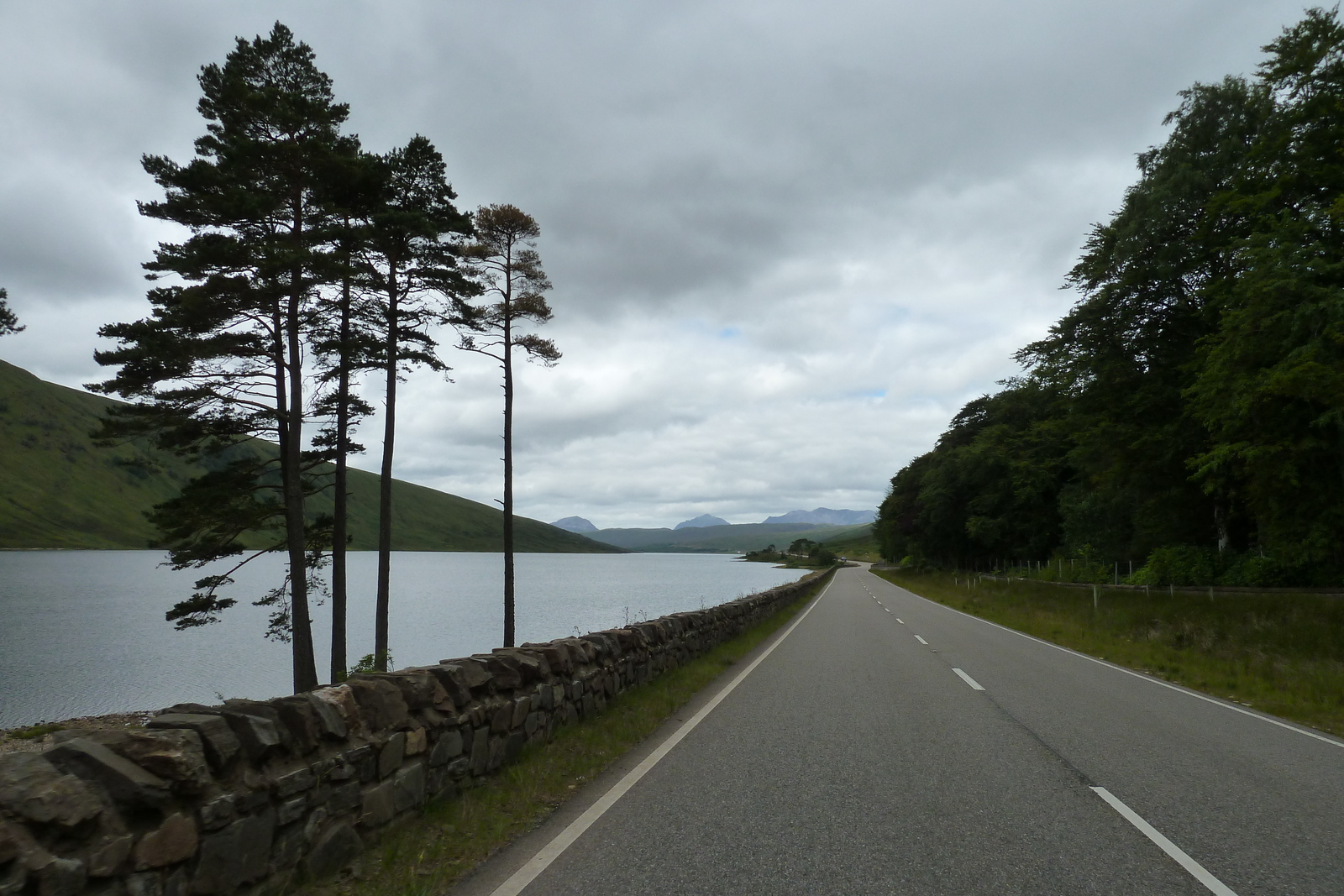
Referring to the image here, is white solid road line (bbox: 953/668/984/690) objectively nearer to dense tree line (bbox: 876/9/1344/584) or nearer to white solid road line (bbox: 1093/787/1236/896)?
white solid road line (bbox: 1093/787/1236/896)

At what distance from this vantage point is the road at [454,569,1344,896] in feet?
13.5

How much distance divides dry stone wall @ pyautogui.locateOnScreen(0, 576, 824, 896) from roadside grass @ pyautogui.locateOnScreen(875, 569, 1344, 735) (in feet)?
30.2

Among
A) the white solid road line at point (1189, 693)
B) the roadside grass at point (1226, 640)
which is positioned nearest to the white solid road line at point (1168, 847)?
the white solid road line at point (1189, 693)

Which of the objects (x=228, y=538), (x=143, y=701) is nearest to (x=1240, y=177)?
(x=228, y=538)

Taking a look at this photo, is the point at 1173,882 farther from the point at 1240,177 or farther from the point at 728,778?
the point at 1240,177

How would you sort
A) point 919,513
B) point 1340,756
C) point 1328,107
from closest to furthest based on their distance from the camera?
point 1340,756 < point 1328,107 < point 919,513

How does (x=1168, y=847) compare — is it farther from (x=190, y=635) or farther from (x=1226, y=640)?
(x=190, y=635)

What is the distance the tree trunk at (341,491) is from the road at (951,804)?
13.0 m

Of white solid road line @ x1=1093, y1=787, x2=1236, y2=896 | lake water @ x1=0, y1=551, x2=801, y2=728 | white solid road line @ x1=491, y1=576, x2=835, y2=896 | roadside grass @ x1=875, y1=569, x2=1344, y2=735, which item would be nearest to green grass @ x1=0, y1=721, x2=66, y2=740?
lake water @ x1=0, y1=551, x2=801, y2=728

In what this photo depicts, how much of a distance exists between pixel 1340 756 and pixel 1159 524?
85.9 feet

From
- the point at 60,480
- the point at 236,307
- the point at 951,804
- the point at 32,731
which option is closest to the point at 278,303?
the point at 236,307

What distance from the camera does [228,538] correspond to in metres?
19.5

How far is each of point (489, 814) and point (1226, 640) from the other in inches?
680

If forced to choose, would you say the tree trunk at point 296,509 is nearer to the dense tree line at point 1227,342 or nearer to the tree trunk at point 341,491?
the tree trunk at point 341,491
